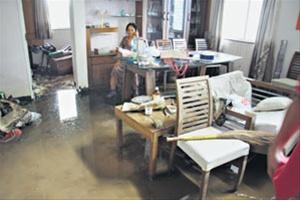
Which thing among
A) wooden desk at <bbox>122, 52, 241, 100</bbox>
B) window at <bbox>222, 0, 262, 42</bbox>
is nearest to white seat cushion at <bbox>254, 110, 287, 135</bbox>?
wooden desk at <bbox>122, 52, 241, 100</bbox>

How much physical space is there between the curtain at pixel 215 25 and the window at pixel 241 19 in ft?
0.31

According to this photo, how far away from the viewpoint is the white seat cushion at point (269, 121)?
2.31 meters

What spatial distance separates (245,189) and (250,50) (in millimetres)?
3110

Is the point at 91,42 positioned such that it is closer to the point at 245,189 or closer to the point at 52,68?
the point at 52,68

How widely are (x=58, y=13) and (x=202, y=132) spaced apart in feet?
16.3

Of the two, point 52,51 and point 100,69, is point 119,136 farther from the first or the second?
point 52,51

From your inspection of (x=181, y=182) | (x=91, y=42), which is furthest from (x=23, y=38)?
(x=181, y=182)

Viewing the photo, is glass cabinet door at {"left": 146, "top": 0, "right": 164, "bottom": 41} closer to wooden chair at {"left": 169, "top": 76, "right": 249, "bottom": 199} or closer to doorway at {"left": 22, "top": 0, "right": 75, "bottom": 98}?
doorway at {"left": 22, "top": 0, "right": 75, "bottom": 98}

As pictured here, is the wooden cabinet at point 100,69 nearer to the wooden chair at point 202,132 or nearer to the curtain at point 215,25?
the curtain at point 215,25

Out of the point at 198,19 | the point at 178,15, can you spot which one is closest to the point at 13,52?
the point at 178,15

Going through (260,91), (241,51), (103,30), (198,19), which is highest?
(198,19)

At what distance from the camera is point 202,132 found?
2.21 metres

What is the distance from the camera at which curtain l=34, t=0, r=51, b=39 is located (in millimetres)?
5168

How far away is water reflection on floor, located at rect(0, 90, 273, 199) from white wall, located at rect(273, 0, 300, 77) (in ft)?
7.42
